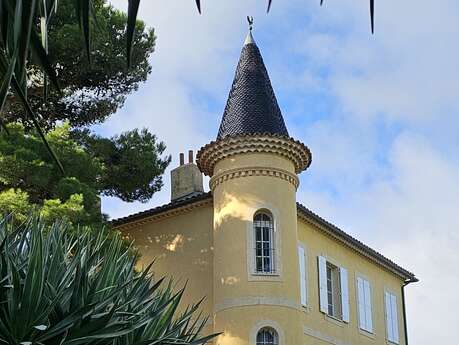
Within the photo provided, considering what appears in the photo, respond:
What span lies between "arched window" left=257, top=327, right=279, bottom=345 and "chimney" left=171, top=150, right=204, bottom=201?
5.75 metres

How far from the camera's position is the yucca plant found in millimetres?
9438

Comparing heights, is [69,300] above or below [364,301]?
below

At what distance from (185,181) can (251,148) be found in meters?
4.54

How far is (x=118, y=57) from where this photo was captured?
22484 millimetres

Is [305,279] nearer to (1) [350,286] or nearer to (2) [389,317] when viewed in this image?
(1) [350,286]

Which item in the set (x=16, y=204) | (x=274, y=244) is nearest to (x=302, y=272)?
(x=274, y=244)

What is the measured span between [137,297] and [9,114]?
11785 mm

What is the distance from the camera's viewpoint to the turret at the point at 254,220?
2088cm

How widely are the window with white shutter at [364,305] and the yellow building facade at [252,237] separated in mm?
1082

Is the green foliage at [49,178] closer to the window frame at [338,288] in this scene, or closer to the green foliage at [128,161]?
the green foliage at [128,161]

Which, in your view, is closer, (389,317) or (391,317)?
(389,317)

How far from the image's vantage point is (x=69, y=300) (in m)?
9.91

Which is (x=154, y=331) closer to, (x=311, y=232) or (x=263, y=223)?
(x=263, y=223)

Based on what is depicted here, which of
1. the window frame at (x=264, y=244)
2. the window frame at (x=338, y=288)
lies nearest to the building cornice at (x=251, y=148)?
the window frame at (x=264, y=244)
